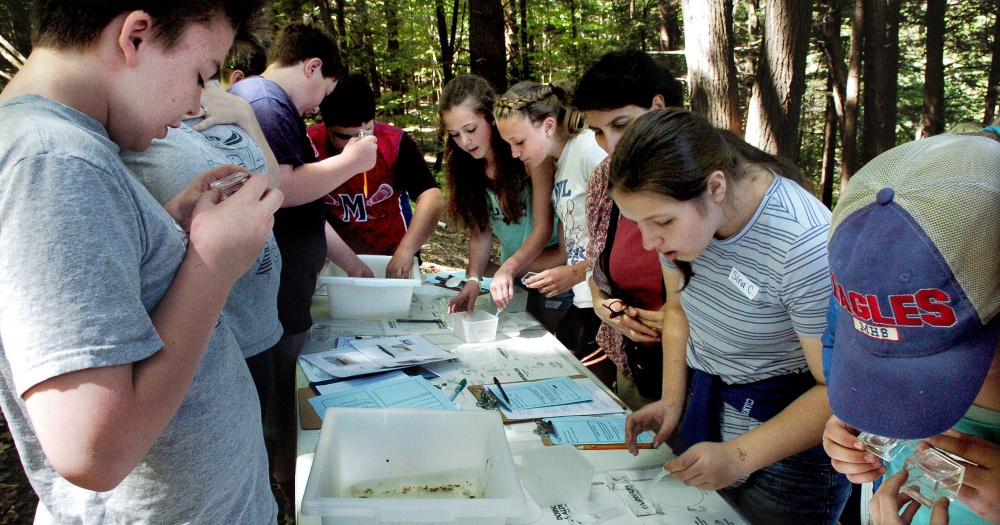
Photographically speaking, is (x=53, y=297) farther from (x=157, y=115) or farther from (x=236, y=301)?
(x=236, y=301)

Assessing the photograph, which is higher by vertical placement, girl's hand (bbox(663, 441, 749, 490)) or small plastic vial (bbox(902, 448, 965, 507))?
small plastic vial (bbox(902, 448, 965, 507))

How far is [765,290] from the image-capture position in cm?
126

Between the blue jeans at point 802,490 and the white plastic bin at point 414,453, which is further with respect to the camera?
the blue jeans at point 802,490

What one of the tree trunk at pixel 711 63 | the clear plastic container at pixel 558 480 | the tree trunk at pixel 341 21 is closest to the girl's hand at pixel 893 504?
the clear plastic container at pixel 558 480

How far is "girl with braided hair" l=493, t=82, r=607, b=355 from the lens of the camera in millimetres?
2275

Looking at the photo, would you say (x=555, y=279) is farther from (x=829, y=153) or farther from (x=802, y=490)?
(x=829, y=153)

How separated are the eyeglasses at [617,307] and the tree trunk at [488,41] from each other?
4.33 metres

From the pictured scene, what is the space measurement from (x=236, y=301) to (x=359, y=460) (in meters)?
0.54

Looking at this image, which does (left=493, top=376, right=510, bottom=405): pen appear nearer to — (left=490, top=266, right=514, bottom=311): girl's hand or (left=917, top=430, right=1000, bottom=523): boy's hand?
(left=490, top=266, right=514, bottom=311): girl's hand

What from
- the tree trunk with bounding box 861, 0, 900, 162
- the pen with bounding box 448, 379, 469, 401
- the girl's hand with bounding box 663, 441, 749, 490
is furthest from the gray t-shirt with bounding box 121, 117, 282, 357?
the tree trunk with bounding box 861, 0, 900, 162

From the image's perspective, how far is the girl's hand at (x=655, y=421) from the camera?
1.39 m

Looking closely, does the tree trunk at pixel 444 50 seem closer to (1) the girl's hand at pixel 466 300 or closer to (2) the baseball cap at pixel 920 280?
(1) the girl's hand at pixel 466 300

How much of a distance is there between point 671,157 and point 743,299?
384 millimetres

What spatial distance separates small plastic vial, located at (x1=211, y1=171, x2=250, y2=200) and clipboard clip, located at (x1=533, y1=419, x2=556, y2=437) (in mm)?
971
